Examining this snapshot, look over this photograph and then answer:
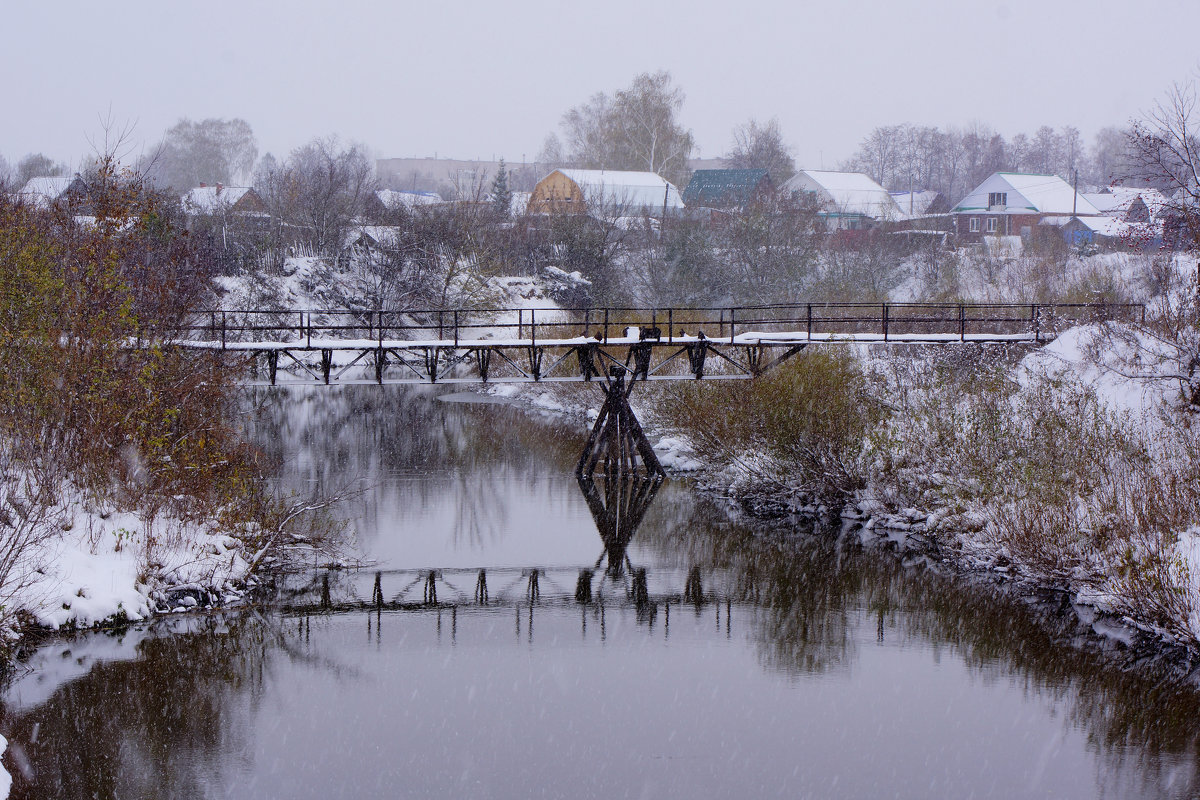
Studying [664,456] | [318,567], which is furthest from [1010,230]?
[318,567]

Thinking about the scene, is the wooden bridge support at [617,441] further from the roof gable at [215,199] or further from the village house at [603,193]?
the village house at [603,193]

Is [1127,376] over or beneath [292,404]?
over

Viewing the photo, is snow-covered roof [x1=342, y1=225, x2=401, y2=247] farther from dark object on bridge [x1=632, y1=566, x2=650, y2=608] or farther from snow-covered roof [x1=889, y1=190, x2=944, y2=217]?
snow-covered roof [x1=889, y1=190, x2=944, y2=217]

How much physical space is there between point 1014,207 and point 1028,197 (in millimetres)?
1453

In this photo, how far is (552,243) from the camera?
63.7 meters

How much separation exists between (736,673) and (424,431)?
23.7 metres

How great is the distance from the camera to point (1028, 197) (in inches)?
2874

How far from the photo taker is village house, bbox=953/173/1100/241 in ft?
234

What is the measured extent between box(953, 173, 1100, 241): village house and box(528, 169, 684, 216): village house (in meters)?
19.8

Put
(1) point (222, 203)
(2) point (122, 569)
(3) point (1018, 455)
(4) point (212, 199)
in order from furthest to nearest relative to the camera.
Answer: (4) point (212, 199)
(1) point (222, 203)
(3) point (1018, 455)
(2) point (122, 569)

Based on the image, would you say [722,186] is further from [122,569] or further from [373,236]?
[122,569]

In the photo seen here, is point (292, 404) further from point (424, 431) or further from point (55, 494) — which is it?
point (55, 494)

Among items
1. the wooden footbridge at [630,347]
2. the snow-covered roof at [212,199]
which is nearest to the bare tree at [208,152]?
the snow-covered roof at [212,199]

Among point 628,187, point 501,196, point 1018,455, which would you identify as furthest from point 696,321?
point 628,187
